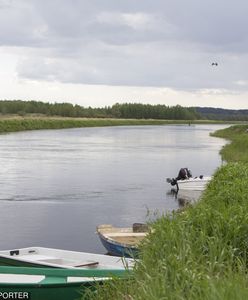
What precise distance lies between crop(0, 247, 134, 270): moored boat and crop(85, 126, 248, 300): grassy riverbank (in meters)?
2.17

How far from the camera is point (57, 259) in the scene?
1120 cm

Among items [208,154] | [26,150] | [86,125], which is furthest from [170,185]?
[86,125]

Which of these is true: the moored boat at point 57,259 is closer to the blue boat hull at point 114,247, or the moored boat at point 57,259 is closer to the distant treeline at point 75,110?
the blue boat hull at point 114,247

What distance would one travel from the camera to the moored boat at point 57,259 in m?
10.4

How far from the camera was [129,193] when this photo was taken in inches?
1004

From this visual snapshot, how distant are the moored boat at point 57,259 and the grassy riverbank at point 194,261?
7.11 feet

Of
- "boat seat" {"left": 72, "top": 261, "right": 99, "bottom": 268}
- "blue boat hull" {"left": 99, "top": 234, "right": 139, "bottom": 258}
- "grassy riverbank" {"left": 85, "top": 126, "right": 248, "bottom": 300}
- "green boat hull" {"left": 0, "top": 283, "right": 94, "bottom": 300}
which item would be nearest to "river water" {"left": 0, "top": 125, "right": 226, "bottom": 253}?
"blue boat hull" {"left": 99, "top": 234, "right": 139, "bottom": 258}

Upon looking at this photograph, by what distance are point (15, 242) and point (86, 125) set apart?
11503cm

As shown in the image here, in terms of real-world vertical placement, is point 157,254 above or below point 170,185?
above

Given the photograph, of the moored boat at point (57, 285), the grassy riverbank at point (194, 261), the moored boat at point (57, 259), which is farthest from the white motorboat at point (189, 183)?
the moored boat at point (57, 285)

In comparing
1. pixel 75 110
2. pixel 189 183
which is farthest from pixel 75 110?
pixel 189 183

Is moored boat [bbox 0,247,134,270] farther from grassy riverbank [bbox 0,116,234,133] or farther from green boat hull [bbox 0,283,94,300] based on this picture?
grassy riverbank [bbox 0,116,234,133]

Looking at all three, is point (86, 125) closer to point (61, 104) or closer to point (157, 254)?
point (61, 104)

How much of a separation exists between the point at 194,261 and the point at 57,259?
5.21 metres
